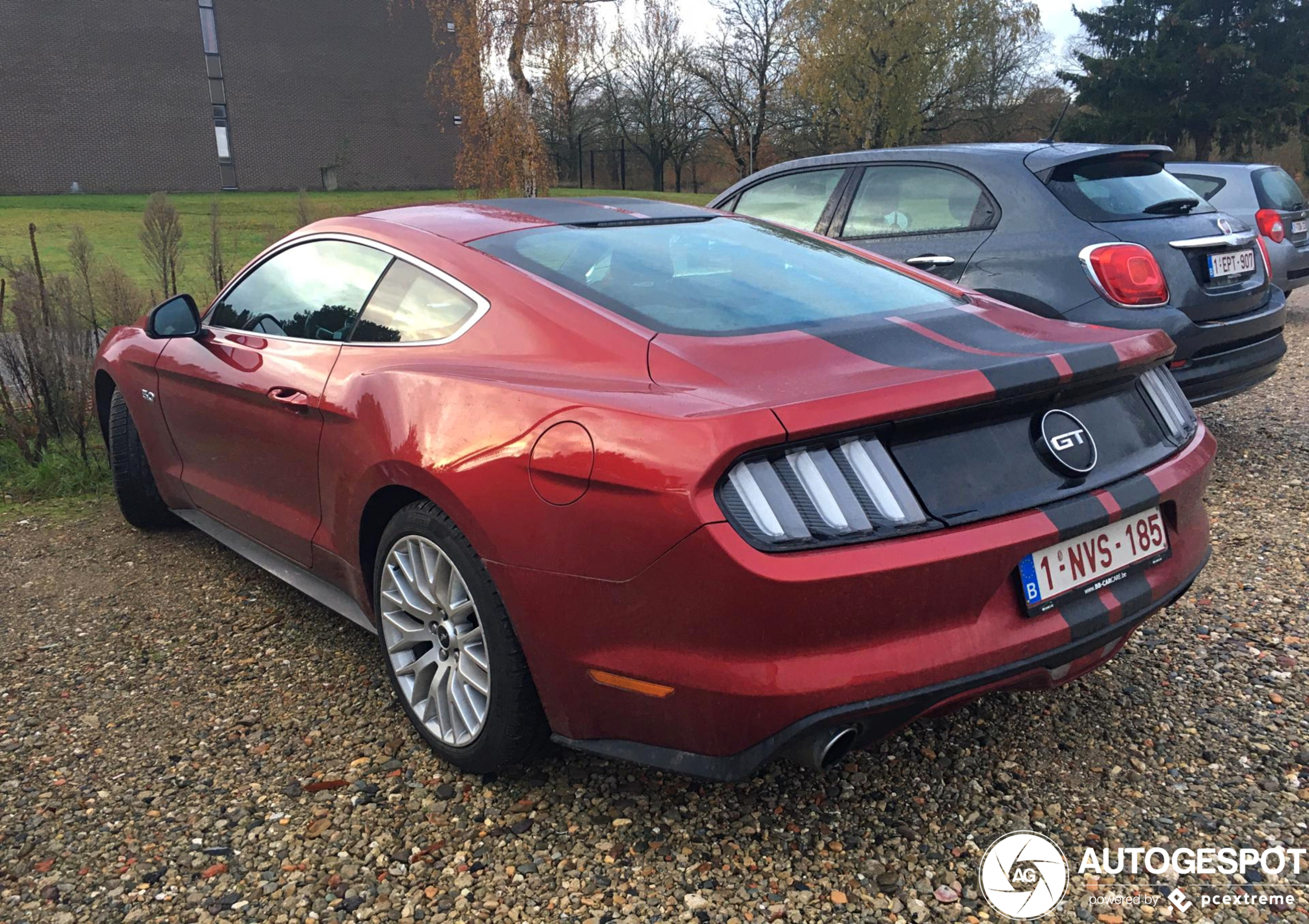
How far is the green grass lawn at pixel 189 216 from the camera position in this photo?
13992mm

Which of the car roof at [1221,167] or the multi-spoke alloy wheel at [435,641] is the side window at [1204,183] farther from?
the multi-spoke alloy wheel at [435,641]

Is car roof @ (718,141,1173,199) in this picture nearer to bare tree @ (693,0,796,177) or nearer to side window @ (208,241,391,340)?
side window @ (208,241,391,340)

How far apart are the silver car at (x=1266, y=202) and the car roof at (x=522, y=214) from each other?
7.60 m

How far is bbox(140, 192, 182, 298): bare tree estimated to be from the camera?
685cm

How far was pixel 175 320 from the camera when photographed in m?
3.74

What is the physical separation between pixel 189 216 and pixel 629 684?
90.8 ft

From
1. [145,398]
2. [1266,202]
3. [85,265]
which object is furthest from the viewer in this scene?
[1266,202]

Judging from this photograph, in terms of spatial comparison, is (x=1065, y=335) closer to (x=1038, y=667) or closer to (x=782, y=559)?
(x=1038, y=667)

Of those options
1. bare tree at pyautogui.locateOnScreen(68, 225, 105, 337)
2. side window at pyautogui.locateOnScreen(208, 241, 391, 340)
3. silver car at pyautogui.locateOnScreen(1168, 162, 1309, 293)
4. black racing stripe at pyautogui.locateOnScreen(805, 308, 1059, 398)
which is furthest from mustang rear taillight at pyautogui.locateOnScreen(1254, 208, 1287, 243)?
bare tree at pyautogui.locateOnScreen(68, 225, 105, 337)

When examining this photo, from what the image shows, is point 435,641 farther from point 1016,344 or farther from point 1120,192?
point 1120,192

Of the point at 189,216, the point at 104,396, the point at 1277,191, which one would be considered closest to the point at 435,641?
the point at 104,396

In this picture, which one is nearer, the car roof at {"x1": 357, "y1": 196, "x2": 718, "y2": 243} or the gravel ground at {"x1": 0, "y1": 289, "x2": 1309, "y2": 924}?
the gravel ground at {"x1": 0, "y1": 289, "x2": 1309, "y2": 924}

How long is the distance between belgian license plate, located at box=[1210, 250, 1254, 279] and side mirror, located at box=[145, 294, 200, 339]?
440 cm

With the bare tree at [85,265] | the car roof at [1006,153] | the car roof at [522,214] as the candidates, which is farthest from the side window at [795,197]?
the bare tree at [85,265]
